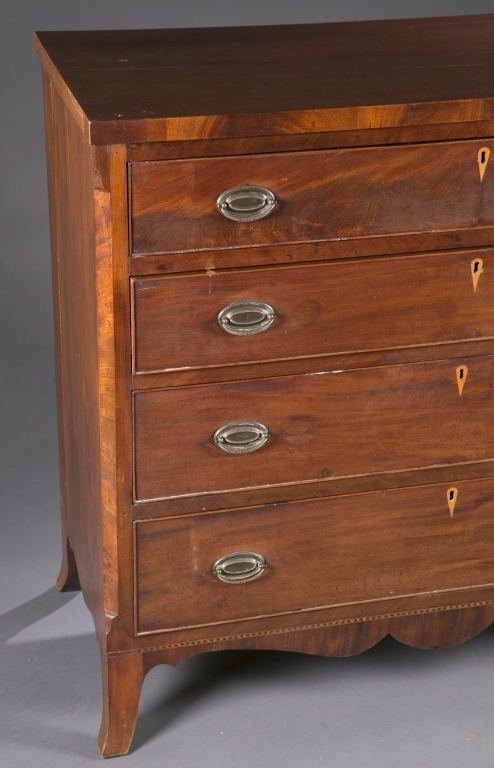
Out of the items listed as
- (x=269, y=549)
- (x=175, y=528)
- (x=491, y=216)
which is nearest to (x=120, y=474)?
(x=175, y=528)

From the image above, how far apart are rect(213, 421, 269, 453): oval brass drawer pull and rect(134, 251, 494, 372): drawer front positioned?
0.13 meters

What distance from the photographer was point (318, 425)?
9.12 ft

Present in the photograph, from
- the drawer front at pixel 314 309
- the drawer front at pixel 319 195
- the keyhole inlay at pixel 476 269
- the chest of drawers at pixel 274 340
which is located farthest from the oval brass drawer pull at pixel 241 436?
the keyhole inlay at pixel 476 269

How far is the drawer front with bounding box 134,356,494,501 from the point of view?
2697mm

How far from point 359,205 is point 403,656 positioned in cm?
108

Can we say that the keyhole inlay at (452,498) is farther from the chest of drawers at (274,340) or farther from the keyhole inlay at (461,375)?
the keyhole inlay at (461,375)

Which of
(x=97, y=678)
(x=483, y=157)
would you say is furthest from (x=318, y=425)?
(x=97, y=678)

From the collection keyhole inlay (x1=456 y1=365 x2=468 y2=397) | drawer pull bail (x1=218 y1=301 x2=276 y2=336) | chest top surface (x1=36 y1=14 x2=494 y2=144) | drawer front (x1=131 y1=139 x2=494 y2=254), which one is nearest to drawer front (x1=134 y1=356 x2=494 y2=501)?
keyhole inlay (x1=456 y1=365 x2=468 y2=397)

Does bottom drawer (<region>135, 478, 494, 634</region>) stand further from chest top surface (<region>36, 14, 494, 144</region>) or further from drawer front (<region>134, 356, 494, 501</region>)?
chest top surface (<region>36, 14, 494, 144</region>)

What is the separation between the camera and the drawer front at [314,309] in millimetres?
2609

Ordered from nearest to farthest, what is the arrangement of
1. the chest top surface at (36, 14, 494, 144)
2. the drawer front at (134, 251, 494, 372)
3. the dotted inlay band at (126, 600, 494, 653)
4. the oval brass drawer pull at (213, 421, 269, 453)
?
the chest top surface at (36, 14, 494, 144) → the drawer front at (134, 251, 494, 372) → the oval brass drawer pull at (213, 421, 269, 453) → the dotted inlay band at (126, 600, 494, 653)

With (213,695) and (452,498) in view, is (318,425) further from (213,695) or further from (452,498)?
(213,695)

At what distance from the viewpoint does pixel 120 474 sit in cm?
269

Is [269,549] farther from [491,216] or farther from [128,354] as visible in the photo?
[491,216]
